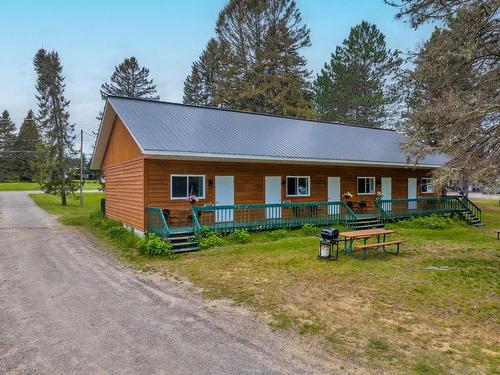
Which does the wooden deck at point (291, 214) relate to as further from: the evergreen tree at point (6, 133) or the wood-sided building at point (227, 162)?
the evergreen tree at point (6, 133)

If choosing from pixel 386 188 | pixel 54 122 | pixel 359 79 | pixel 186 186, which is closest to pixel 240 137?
pixel 186 186

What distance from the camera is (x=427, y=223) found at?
1666cm

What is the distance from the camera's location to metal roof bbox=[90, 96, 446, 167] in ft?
41.9

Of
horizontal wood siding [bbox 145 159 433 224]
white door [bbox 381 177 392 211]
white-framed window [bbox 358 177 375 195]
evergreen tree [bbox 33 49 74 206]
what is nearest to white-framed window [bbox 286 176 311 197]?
horizontal wood siding [bbox 145 159 433 224]

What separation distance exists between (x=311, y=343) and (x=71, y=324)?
3540 millimetres

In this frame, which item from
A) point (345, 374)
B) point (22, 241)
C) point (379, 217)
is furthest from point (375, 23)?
point (345, 374)

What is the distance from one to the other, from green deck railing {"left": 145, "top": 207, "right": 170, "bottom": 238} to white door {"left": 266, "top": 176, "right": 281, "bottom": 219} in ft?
15.8

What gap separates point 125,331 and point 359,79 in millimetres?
37141

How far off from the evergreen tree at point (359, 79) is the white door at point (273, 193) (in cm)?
2462

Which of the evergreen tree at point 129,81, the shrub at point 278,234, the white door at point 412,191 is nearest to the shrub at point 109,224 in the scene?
the shrub at point 278,234

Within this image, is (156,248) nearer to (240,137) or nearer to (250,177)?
(250,177)

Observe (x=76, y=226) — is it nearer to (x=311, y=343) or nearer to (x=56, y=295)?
(x=56, y=295)

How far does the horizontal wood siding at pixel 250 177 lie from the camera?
495 inches

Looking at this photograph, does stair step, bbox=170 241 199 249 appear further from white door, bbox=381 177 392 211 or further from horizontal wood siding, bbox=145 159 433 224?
white door, bbox=381 177 392 211
